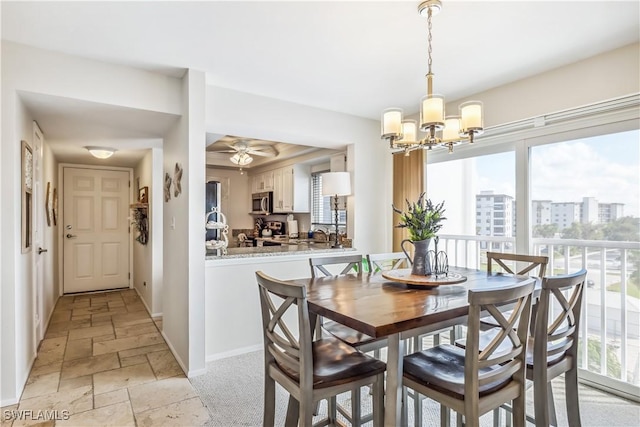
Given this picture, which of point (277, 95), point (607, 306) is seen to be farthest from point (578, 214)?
point (277, 95)

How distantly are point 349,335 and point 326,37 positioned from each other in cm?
194

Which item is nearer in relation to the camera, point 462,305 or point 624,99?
point 462,305

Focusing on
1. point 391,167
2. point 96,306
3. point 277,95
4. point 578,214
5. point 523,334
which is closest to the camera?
point 523,334

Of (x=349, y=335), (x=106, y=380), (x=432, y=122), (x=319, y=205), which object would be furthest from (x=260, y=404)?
(x=319, y=205)

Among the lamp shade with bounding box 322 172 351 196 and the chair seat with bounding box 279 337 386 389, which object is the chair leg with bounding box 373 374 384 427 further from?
the lamp shade with bounding box 322 172 351 196

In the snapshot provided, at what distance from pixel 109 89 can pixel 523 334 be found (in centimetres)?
318

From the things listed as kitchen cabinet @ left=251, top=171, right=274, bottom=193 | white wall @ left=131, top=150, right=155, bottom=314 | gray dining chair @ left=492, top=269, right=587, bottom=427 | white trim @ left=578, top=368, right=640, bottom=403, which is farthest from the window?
gray dining chair @ left=492, top=269, right=587, bottom=427

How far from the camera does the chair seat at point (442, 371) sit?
58.0 inches

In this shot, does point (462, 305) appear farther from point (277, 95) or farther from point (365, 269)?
point (277, 95)

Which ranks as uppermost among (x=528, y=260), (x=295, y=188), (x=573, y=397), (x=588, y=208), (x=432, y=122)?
(x=432, y=122)

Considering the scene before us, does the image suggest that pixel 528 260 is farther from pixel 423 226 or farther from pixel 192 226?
pixel 192 226

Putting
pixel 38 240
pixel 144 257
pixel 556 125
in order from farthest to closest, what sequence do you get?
pixel 144 257, pixel 38 240, pixel 556 125

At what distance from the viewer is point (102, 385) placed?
104 inches

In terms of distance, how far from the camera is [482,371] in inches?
62.3
